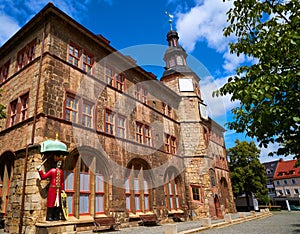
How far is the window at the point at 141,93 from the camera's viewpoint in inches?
745

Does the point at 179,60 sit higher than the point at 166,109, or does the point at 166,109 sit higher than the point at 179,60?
the point at 179,60

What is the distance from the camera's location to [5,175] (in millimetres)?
12016

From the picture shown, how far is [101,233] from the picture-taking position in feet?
36.6

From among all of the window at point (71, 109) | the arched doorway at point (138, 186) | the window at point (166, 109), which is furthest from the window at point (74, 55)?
the window at point (166, 109)

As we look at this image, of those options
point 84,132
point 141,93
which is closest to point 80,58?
point 84,132

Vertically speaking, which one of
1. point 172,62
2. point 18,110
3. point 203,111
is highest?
point 172,62

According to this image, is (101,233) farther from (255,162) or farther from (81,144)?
(255,162)

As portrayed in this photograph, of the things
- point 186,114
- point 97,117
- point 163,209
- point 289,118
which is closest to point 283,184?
point 186,114

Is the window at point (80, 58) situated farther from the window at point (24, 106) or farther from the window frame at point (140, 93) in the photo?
the window frame at point (140, 93)

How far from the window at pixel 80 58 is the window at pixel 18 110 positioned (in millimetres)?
3194

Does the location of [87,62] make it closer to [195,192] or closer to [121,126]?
[121,126]

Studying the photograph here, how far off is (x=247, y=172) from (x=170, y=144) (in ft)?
74.1

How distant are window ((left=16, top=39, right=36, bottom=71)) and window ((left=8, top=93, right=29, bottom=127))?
7.47 feet

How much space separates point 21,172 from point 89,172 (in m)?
3.23
